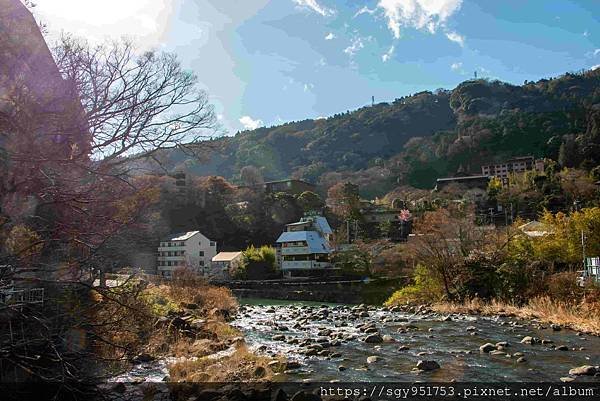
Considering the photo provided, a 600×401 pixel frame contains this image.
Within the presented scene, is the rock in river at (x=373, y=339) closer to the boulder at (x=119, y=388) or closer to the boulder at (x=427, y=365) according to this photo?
the boulder at (x=427, y=365)

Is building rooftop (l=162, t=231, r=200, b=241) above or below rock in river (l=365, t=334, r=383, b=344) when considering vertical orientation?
above

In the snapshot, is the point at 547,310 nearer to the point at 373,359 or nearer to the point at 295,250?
the point at 373,359

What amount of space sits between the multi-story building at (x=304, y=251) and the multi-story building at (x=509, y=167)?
32.4 metres

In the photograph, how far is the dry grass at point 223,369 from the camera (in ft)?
29.1

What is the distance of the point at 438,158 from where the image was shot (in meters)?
87.1

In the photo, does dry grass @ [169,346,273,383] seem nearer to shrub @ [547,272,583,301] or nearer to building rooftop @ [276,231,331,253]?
shrub @ [547,272,583,301]

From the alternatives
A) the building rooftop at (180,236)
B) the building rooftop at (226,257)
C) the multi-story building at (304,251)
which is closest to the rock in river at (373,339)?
the multi-story building at (304,251)

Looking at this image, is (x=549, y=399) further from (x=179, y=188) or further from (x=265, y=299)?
(x=179, y=188)

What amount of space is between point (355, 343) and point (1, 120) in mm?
11541

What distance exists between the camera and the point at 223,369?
31.0 ft

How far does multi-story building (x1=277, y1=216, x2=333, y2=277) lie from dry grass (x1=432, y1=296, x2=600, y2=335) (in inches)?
989

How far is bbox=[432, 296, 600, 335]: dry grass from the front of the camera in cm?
1488

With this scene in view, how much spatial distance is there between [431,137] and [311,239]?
193ft

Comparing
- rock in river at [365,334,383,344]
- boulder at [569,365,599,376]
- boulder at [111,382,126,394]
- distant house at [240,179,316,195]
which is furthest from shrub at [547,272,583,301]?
distant house at [240,179,316,195]
